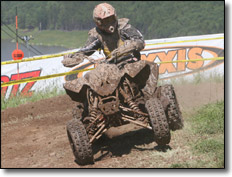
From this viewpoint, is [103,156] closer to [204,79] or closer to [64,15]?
[204,79]

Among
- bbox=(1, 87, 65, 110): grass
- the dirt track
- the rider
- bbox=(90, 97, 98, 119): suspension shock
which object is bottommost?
bbox=(1, 87, 65, 110): grass

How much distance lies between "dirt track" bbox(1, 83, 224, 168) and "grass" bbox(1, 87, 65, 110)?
67 centimetres

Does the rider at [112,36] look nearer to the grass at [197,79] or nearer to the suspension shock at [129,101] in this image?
the suspension shock at [129,101]

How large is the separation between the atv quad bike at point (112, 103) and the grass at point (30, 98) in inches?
222

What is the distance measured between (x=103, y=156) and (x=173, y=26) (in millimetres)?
22937

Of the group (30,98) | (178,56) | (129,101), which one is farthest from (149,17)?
(129,101)

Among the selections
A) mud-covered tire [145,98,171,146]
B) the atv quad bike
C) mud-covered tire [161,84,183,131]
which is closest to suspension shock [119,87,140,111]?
the atv quad bike

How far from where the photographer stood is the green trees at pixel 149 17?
25078 millimetres

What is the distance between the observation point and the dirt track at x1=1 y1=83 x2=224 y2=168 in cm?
659

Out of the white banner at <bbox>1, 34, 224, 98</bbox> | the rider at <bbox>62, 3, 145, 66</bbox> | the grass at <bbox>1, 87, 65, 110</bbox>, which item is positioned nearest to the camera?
the rider at <bbox>62, 3, 145, 66</bbox>

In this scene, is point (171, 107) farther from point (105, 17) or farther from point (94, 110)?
point (105, 17)

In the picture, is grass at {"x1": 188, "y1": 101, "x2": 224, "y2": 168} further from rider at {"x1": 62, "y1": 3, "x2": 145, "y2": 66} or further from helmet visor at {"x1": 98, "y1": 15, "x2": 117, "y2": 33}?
helmet visor at {"x1": 98, "y1": 15, "x2": 117, "y2": 33}

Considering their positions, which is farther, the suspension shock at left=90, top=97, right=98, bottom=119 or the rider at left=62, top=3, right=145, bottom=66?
the rider at left=62, top=3, right=145, bottom=66

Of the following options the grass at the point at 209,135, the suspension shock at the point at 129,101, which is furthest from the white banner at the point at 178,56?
the suspension shock at the point at 129,101
